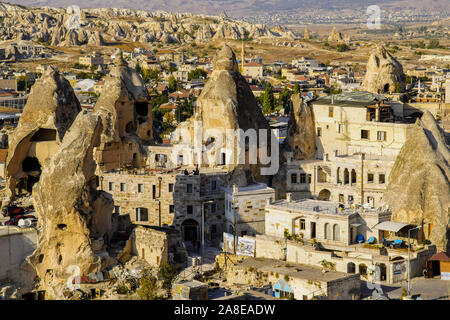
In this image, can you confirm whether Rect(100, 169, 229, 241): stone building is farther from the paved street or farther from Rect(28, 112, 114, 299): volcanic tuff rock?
the paved street

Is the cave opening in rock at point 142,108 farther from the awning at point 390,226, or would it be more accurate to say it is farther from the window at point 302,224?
the awning at point 390,226

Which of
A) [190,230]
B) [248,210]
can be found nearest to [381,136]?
[248,210]

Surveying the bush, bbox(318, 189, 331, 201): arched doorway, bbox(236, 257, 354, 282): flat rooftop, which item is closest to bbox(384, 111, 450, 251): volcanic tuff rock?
bbox(318, 189, 331, 201): arched doorway

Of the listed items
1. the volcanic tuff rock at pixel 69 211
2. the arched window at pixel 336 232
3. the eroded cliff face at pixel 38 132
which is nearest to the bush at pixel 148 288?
the volcanic tuff rock at pixel 69 211

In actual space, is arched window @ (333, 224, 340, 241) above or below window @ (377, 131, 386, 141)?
below
